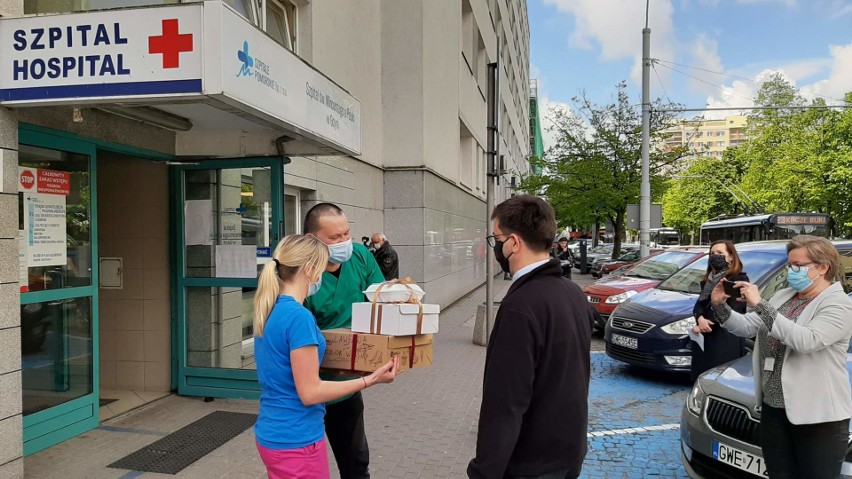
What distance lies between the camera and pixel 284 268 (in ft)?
8.06

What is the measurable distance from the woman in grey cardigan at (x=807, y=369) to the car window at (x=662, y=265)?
26.3 feet

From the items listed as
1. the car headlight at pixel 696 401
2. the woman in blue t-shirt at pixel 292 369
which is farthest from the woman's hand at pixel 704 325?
the woman in blue t-shirt at pixel 292 369

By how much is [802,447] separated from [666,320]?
14.6ft

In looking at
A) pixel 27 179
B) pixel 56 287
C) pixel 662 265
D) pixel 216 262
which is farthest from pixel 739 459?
pixel 662 265

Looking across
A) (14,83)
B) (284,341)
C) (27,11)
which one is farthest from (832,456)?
(27,11)

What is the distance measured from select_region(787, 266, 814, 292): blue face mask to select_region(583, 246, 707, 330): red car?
6.77 m

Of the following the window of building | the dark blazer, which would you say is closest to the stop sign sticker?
the window of building

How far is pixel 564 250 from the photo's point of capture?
17.5 metres

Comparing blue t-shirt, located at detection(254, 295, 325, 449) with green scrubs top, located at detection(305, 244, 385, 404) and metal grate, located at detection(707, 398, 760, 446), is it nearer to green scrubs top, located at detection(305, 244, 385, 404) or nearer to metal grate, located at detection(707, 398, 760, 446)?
green scrubs top, located at detection(305, 244, 385, 404)

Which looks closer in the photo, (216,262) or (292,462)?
(292,462)

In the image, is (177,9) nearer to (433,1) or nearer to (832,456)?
(832,456)

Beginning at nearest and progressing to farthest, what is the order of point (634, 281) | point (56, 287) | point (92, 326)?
point (56, 287) < point (92, 326) < point (634, 281)

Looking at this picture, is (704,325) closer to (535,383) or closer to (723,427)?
(723,427)

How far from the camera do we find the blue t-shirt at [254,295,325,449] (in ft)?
7.57
